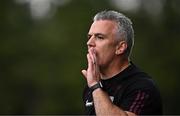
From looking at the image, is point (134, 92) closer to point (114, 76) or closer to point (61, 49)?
point (114, 76)

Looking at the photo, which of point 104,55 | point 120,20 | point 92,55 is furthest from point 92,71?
point 120,20

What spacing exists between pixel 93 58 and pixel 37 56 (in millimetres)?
44730

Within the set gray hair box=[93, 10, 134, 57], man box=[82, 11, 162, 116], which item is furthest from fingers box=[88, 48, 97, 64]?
gray hair box=[93, 10, 134, 57]

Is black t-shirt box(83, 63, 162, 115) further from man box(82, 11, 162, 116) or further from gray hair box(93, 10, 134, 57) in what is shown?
gray hair box(93, 10, 134, 57)

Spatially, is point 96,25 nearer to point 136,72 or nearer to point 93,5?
point 136,72

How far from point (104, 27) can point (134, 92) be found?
77 cm

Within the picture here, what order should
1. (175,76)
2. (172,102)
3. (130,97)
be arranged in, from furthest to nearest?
(175,76), (172,102), (130,97)

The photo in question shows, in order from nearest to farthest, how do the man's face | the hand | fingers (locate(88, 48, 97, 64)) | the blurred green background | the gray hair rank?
1. the hand
2. fingers (locate(88, 48, 97, 64))
3. the man's face
4. the gray hair
5. the blurred green background

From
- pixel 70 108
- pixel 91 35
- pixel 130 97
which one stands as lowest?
pixel 70 108

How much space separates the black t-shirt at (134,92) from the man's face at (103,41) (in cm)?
20

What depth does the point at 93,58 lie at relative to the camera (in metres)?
7.71

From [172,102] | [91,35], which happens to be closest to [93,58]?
[91,35]

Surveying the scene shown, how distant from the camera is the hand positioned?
7562mm

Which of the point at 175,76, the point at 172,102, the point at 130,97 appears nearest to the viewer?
the point at 130,97
